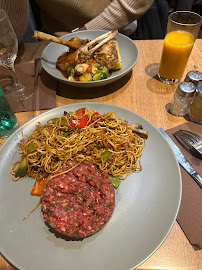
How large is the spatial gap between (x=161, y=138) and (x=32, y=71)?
1.76 m

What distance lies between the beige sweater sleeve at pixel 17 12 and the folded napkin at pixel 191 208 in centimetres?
263

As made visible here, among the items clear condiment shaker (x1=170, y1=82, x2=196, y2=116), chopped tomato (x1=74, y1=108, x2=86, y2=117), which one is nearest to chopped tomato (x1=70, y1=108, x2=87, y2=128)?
chopped tomato (x1=74, y1=108, x2=86, y2=117)

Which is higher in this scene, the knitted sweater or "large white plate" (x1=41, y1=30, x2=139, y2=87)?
the knitted sweater

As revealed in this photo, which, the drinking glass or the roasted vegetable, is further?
the drinking glass

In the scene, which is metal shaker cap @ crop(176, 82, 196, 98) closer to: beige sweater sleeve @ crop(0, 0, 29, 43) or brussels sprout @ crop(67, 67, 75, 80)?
brussels sprout @ crop(67, 67, 75, 80)

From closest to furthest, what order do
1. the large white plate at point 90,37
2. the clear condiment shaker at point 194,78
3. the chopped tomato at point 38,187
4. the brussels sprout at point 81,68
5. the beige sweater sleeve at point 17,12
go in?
the chopped tomato at point 38,187, the clear condiment shaker at point 194,78, the brussels sprout at point 81,68, the large white plate at point 90,37, the beige sweater sleeve at point 17,12

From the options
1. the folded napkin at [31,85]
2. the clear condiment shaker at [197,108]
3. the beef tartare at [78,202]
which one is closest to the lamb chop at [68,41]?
the folded napkin at [31,85]

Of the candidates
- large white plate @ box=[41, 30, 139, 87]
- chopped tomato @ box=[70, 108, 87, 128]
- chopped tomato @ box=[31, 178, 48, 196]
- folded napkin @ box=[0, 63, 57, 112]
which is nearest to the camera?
chopped tomato @ box=[31, 178, 48, 196]

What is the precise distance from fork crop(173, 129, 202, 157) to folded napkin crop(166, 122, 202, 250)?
0.22 feet

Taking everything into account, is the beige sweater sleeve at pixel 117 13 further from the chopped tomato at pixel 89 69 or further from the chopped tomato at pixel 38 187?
the chopped tomato at pixel 38 187

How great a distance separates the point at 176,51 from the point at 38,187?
1.88m

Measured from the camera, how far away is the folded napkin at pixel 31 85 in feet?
7.32

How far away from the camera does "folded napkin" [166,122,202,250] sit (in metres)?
1.37

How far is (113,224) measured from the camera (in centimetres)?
143
